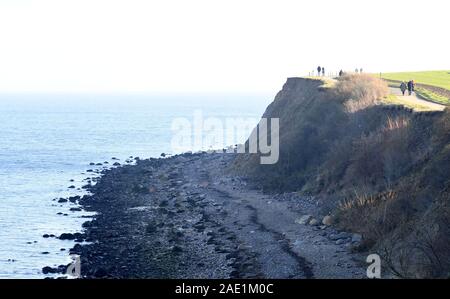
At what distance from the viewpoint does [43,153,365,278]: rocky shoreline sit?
1209 inches

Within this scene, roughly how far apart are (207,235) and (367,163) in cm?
956

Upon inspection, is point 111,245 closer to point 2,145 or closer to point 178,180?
point 178,180

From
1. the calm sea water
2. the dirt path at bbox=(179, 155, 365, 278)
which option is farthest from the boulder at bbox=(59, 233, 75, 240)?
the dirt path at bbox=(179, 155, 365, 278)

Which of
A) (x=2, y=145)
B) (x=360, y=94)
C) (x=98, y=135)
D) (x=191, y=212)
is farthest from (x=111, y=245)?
(x=98, y=135)

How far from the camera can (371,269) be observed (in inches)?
1070

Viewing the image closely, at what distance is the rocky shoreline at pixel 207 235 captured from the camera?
3070 cm

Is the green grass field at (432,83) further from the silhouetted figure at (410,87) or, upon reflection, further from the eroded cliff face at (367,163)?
the eroded cliff face at (367,163)

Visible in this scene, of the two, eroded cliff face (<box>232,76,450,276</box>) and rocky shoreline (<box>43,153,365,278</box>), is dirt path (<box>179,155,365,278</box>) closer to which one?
rocky shoreline (<box>43,153,365,278</box>)

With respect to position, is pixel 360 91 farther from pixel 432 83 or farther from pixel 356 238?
pixel 356 238

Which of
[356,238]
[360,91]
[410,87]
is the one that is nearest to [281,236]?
[356,238]

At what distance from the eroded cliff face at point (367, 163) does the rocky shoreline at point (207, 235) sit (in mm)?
1421

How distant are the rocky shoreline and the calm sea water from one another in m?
1.78

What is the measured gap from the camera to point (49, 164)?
81.8 metres
